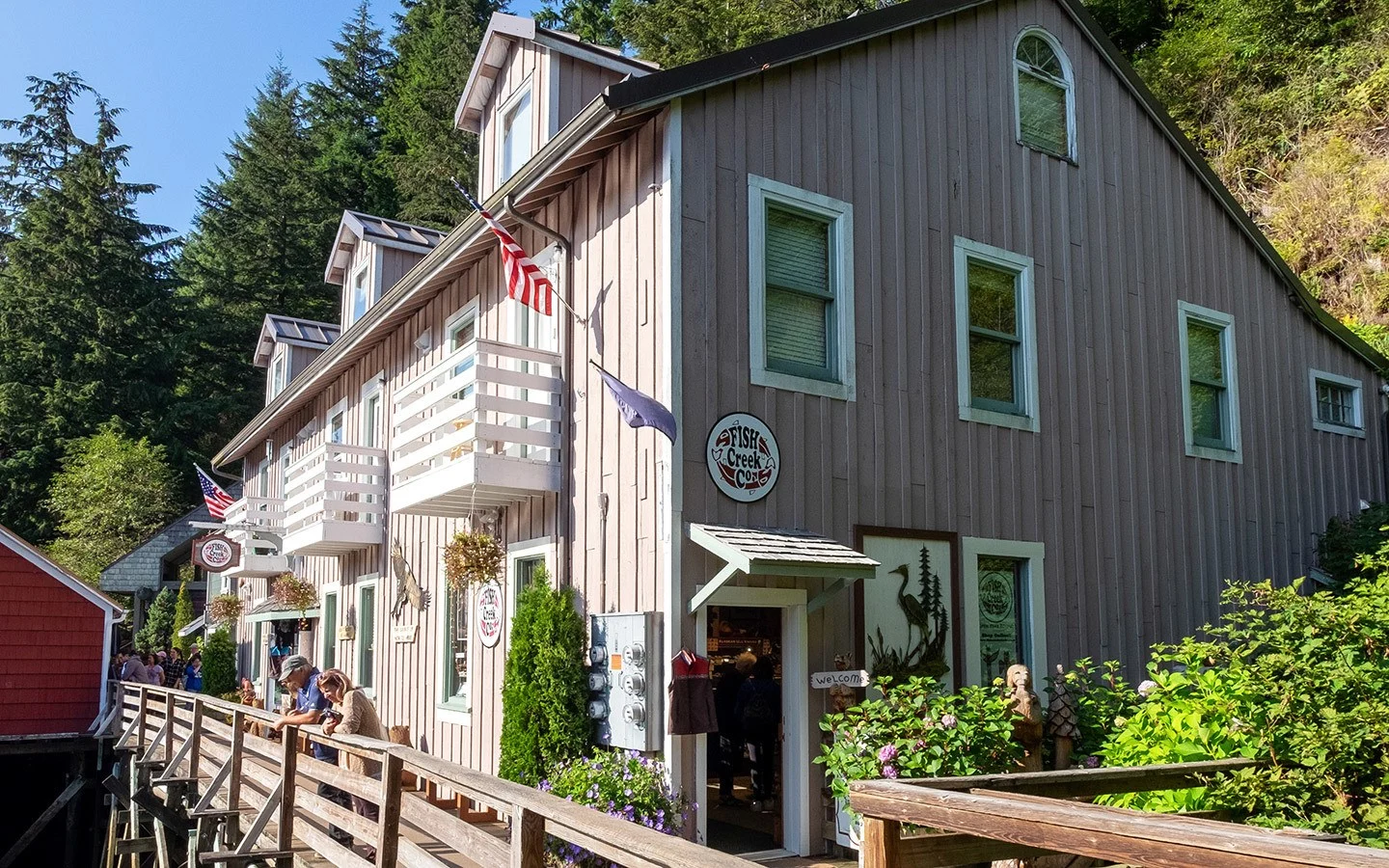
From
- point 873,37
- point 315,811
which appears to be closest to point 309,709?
point 315,811

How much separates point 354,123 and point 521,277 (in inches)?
1714

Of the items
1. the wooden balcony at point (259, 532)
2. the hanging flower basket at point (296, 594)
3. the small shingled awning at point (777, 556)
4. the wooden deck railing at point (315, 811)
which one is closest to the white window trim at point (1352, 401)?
the small shingled awning at point (777, 556)

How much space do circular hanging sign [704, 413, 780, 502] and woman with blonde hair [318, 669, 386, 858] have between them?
3.39 meters

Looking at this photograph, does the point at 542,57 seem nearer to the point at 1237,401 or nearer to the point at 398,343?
the point at 398,343

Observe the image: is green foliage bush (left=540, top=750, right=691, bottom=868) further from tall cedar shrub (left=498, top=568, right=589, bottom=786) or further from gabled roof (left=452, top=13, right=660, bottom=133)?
gabled roof (left=452, top=13, right=660, bottom=133)

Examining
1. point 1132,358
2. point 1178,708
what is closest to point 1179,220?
point 1132,358

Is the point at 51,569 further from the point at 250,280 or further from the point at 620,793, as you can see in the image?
the point at 250,280

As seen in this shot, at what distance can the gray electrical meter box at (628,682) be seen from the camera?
9.42 meters

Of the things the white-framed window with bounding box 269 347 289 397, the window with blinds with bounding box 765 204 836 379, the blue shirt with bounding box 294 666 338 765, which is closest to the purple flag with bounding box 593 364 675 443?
the window with blinds with bounding box 765 204 836 379

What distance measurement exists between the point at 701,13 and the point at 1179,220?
19.8 metres

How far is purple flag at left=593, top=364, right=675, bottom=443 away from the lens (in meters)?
9.27

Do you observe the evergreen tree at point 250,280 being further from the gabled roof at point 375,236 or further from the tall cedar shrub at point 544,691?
the tall cedar shrub at point 544,691

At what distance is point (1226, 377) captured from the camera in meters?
14.5

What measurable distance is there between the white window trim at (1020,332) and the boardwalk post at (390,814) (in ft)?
21.0
